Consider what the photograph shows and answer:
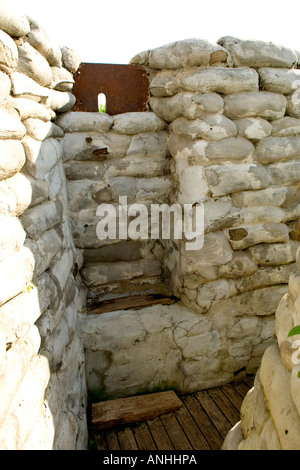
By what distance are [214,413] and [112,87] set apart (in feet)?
7.44

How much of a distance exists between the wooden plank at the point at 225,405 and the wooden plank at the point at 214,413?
23mm

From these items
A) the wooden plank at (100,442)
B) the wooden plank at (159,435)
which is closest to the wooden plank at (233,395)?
the wooden plank at (159,435)

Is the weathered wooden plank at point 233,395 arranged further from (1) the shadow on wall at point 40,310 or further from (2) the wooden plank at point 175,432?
(1) the shadow on wall at point 40,310

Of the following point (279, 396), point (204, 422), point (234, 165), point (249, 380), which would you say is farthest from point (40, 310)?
point (249, 380)

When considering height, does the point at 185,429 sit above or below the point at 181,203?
below

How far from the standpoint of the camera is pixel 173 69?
2340 millimetres

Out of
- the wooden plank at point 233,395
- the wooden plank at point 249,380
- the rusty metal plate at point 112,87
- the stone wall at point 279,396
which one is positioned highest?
the rusty metal plate at point 112,87

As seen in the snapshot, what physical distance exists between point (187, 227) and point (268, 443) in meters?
1.38

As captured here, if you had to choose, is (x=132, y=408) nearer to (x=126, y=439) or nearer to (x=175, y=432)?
(x=126, y=439)

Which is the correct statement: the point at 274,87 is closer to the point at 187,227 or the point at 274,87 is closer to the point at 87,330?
the point at 187,227

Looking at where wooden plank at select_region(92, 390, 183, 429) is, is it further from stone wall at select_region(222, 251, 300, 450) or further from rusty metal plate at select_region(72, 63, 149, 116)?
rusty metal plate at select_region(72, 63, 149, 116)

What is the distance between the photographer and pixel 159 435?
83.1 inches

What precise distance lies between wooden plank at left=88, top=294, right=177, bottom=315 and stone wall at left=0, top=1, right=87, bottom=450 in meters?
0.30

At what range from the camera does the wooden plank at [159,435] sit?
2039mm
